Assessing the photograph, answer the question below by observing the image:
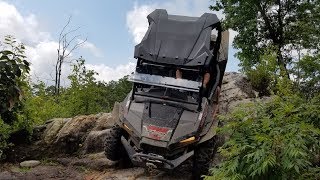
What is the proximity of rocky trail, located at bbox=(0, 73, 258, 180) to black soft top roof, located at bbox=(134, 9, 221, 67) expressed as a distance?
56.3 inches

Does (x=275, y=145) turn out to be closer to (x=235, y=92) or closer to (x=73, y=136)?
(x=73, y=136)

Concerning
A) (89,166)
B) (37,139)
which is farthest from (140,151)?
(37,139)

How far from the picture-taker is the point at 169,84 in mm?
8586

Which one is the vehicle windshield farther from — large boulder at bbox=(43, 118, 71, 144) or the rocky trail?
large boulder at bbox=(43, 118, 71, 144)

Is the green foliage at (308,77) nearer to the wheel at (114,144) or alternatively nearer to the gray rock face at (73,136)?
the gray rock face at (73,136)

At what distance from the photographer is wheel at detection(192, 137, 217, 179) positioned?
328 inches

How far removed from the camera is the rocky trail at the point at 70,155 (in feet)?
30.1

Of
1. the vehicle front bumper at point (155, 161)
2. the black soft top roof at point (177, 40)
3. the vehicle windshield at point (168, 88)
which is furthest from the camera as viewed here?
the black soft top roof at point (177, 40)

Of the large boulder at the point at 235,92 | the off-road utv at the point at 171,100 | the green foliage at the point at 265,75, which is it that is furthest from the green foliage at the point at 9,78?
the green foliage at the point at 265,75

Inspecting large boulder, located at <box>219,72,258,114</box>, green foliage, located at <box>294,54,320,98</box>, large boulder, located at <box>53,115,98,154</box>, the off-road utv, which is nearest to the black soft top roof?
the off-road utv

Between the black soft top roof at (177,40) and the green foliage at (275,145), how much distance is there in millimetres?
3818

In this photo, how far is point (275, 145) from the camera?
4.40 metres

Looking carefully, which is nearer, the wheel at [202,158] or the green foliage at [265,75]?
the wheel at [202,158]

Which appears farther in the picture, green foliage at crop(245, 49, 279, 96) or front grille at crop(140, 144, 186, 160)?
green foliage at crop(245, 49, 279, 96)
